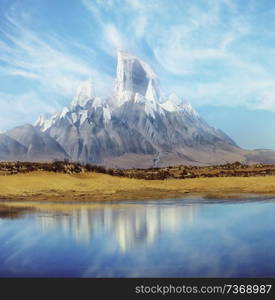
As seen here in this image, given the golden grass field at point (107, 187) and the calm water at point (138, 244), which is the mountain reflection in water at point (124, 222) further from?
the golden grass field at point (107, 187)

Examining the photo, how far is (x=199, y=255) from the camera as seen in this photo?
1271 centimetres

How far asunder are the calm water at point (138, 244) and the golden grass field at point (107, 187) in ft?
42.5

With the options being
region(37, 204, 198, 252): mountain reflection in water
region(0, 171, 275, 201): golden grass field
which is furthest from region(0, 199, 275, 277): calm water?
region(0, 171, 275, 201): golden grass field

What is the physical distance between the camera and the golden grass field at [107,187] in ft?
118

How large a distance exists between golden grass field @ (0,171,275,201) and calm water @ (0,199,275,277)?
12963 millimetres

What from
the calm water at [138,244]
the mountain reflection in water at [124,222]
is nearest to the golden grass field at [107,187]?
the mountain reflection in water at [124,222]

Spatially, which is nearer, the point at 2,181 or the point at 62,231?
the point at 62,231

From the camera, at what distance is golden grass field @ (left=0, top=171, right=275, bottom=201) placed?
118 ft

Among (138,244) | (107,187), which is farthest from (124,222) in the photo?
(107,187)
